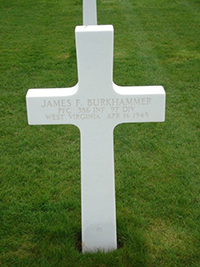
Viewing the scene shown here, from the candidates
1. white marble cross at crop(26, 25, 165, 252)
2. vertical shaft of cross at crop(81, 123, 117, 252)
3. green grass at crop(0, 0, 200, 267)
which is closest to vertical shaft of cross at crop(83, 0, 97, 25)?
green grass at crop(0, 0, 200, 267)

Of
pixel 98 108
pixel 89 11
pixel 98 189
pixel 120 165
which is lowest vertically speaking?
pixel 120 165

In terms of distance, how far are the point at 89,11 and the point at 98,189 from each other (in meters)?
3.49

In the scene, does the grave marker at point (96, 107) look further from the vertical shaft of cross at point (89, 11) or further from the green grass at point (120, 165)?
the vertical shaft of cross at point (89, 11)

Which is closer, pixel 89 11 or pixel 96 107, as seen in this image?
pixel 96 107

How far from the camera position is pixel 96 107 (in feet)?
7.96

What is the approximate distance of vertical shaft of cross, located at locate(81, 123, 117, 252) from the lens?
2520 mm

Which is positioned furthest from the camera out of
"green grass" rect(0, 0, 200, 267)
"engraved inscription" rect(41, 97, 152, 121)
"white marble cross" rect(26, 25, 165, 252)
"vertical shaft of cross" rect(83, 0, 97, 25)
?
"vertical shaft of cross" rect(83, 0, 97, 25)

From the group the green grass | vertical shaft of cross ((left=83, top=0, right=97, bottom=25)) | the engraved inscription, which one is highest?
vertical shaft of cross ((left=83, top=0, right=97, bottom=25))

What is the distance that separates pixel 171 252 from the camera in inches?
114

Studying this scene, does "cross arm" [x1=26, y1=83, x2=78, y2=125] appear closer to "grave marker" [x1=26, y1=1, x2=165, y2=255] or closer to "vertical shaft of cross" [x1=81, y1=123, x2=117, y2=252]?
"grave marker" [x1=26, y1=1, x2=165, y2=255]

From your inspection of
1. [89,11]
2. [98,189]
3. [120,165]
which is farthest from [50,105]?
[89,11]

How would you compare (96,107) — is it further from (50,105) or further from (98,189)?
(98,189)

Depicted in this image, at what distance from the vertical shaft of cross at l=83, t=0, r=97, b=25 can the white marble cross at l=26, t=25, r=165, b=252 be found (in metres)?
3.15

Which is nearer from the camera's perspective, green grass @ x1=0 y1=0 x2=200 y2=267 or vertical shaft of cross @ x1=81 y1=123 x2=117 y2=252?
vertical shaft of cross @ x1=81 y1=123 x2=117 y2=252
